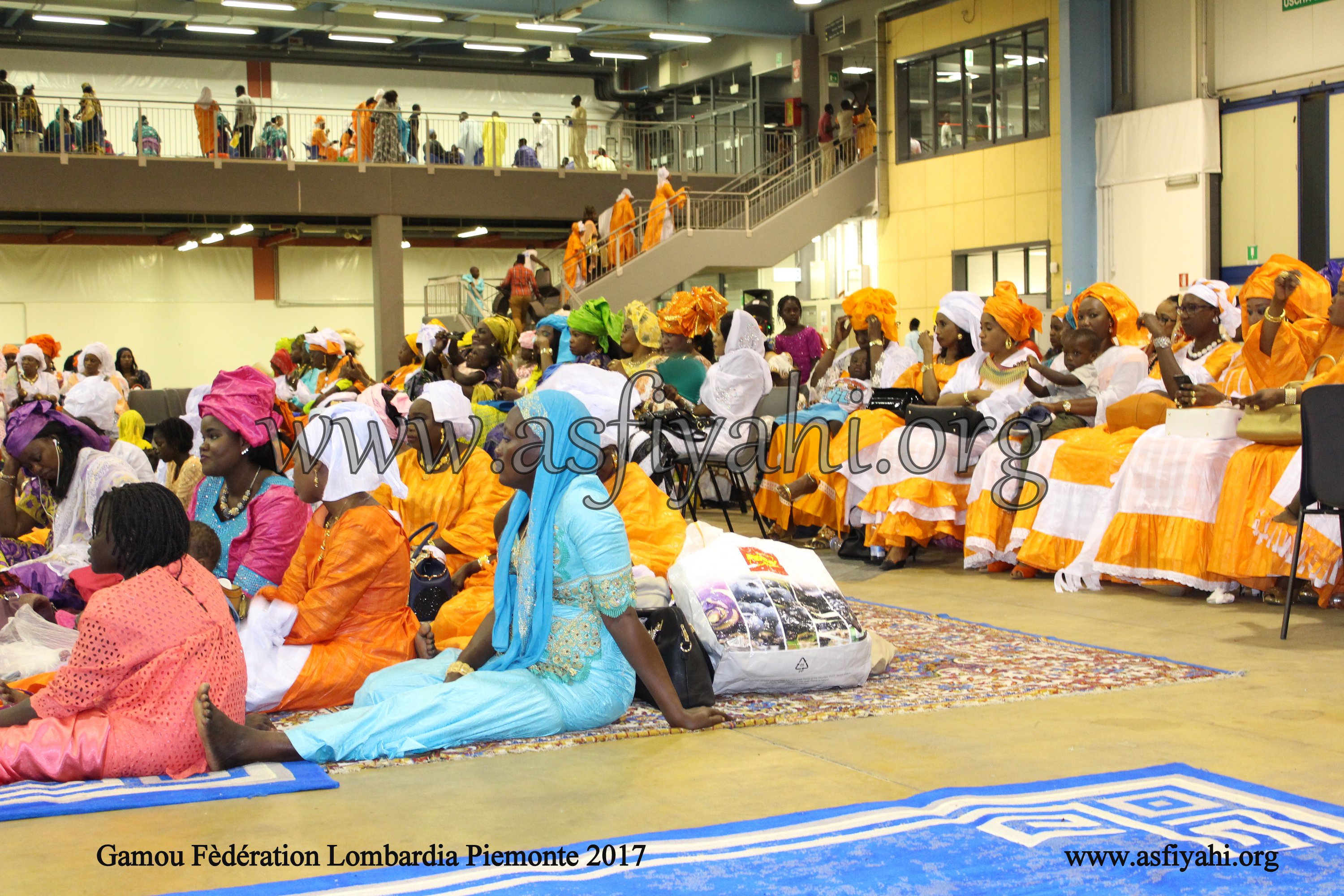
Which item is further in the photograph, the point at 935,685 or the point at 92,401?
the point at 92,401

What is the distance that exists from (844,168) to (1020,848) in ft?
64.1

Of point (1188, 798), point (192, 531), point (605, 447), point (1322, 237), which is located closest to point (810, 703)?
point (605, 447)

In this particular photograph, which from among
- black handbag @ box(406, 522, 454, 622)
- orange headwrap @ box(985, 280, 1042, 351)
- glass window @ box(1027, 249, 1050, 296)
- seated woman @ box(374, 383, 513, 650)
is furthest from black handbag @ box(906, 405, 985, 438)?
glass window @ box(1027, 249, 1050, 296)

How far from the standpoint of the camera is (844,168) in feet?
71.2

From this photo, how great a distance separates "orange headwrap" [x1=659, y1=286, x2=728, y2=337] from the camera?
942 centimetres

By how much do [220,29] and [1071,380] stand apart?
1973cm

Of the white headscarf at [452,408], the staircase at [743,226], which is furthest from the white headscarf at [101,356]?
the staircase at [743,226]

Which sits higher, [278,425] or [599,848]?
[278,425]

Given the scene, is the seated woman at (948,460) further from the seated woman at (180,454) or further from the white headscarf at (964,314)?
the seated woman at (180,454)

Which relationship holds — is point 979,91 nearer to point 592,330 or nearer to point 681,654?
point 592,330

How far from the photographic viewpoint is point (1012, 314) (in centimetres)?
798

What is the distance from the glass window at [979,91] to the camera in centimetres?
1942

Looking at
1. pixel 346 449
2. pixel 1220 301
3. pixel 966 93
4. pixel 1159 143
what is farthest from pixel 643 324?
pixel 966 93

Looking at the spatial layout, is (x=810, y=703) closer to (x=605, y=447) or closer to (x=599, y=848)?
(x=605, y=447)
